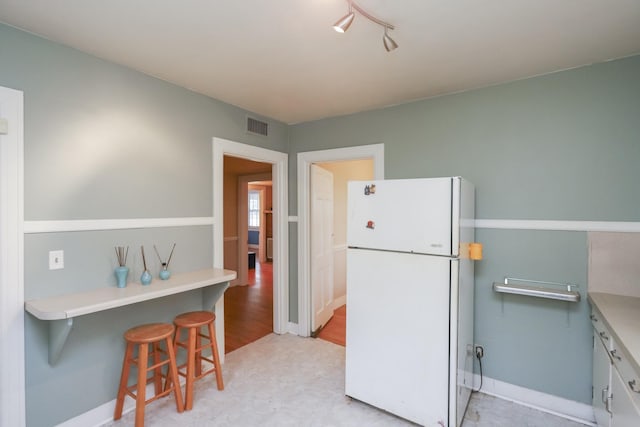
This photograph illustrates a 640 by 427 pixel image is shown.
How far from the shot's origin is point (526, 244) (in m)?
2.32

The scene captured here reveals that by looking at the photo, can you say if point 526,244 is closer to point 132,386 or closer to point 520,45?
point 520,45

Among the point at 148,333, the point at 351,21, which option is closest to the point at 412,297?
the point at 351,21

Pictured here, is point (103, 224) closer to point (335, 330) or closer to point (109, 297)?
point (109, 297)

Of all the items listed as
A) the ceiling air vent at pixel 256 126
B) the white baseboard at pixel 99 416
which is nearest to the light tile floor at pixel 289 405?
the white baseboard at pixel 99 416

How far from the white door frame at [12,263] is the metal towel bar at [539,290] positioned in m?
3.08

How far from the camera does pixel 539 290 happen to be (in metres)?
2.19

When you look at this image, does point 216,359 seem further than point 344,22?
Yes

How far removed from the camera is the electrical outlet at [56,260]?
183 cm

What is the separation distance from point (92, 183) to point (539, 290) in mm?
3139

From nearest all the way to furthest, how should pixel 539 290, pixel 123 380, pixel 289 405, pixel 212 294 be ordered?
pixel 123 380 → pixel 539 290 → pixel 289 405 → pixel 212 294

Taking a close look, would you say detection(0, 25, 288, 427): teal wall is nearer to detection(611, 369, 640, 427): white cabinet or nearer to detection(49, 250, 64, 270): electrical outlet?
detection(49, 250, 64, 270): electrical outlet

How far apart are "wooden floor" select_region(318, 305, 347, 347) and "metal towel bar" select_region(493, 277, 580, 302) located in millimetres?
1773

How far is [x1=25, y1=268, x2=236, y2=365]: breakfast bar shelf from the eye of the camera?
1630 mm

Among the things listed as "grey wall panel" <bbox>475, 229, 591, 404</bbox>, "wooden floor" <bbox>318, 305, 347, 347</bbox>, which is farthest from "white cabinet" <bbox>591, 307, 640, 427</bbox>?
"wooden floor" <bbox>318, 305, 347, 347</bbox>
